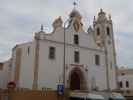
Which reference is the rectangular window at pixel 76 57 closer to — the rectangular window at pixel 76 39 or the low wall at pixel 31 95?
the rectangular window at pixel 76 39

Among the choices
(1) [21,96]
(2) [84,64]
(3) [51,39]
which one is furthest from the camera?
(2) [84,64]

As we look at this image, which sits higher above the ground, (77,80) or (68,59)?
(68,59)

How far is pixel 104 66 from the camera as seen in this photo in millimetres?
30578

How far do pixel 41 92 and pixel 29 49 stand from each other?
875cm

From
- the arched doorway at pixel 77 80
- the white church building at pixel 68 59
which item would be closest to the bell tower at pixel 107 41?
the white church building at pixel 68 59

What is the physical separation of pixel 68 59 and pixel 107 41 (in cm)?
916

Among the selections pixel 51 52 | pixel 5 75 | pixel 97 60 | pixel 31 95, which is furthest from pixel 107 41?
pixel 31 95

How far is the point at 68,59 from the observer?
1063 inches

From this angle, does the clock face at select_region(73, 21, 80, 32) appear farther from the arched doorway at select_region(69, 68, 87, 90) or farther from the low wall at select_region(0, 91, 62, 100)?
the low wall at select_region(0, 91, 62, 100)

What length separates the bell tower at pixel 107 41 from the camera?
30.8 meters

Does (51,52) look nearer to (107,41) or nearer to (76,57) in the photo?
(76,57)

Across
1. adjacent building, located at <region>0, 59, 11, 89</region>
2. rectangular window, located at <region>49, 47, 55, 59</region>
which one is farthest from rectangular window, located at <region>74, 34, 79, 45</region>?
adjacent building, located at <region>0, 59, 11, 89</region>

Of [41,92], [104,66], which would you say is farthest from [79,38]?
[41,92]

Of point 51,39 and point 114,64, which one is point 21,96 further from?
point 114,64
